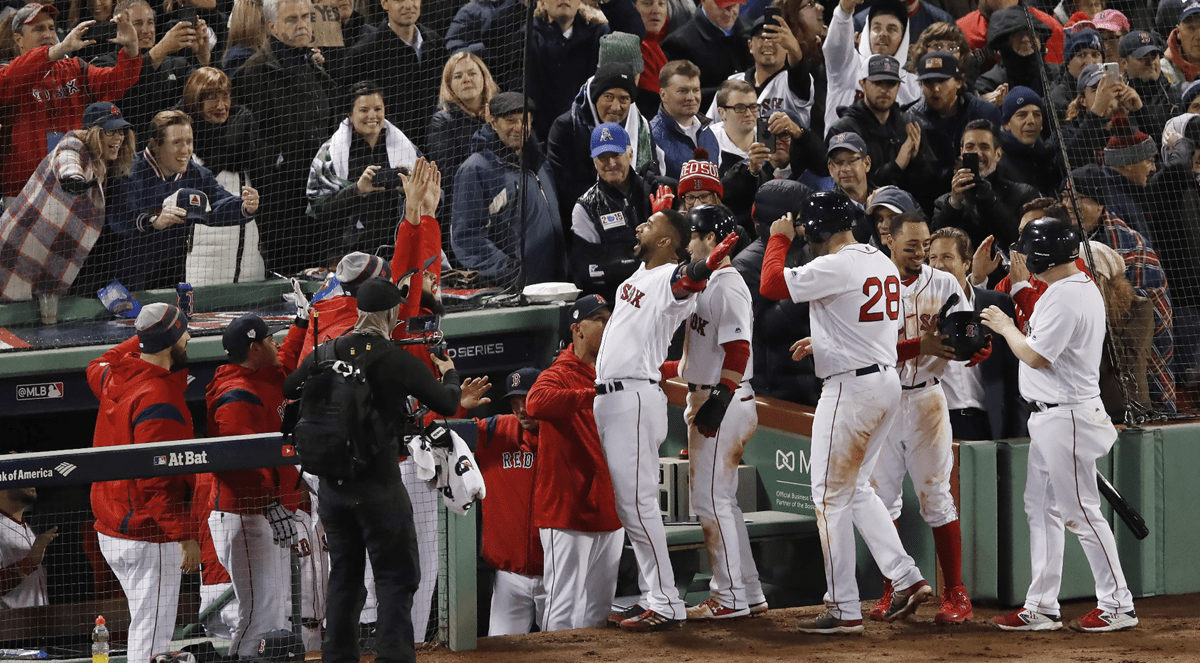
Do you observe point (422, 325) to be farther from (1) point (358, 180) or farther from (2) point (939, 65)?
(2) point (939, 65)

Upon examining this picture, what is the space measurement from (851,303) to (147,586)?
307 cm

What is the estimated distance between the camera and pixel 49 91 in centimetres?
780

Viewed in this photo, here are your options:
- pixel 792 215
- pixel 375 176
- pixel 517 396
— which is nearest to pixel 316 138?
pixel 375 176

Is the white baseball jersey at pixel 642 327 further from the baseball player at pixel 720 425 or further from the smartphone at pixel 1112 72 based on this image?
the smartphone at pixel 1112 72

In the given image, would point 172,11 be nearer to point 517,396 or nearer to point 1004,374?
point 517,396

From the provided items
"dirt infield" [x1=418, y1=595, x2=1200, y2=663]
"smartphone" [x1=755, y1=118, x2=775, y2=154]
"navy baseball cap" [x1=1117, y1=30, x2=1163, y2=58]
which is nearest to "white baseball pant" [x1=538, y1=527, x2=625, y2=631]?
"dirt infield" [x1=418, y1=595, x2=1200, y2=663]

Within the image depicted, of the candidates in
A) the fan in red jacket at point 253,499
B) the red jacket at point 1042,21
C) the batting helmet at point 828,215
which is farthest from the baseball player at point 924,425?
the red jacket at point 1042,21

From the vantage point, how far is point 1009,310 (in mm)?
6691

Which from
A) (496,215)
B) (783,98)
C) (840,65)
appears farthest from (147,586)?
(840,65)

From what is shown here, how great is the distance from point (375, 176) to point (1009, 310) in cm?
344

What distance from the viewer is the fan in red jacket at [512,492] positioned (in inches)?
257

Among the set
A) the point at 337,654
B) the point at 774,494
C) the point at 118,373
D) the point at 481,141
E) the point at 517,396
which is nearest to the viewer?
the point at 337,654

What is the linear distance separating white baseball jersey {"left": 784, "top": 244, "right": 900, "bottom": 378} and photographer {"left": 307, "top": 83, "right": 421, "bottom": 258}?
2841 mm

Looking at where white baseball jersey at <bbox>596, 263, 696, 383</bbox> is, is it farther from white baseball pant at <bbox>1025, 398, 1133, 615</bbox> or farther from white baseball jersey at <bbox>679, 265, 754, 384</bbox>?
white baseball pant at <bbox>1025, 398, 1133, 615</bbox>
